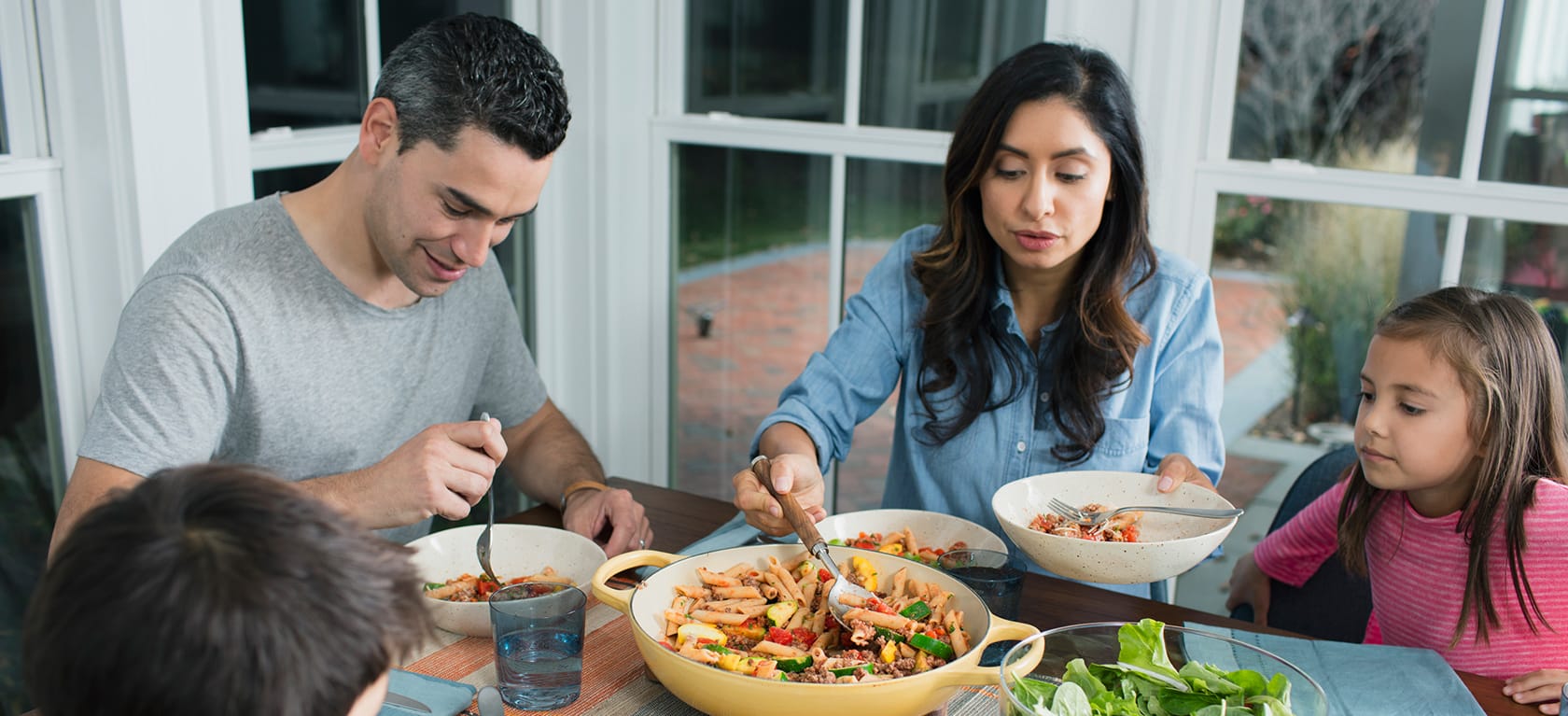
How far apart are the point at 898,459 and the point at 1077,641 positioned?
0.85m

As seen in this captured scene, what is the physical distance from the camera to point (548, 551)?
1.44 metres

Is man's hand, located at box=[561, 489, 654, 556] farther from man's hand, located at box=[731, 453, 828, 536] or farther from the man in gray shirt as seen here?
man's hand, located at box=[731, 453, 828, 536]

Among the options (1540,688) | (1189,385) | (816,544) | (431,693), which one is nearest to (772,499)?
(816,544)

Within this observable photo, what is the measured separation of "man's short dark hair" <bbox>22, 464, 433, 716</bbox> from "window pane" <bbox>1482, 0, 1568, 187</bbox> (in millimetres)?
1947

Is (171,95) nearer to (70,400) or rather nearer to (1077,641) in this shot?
(70,400)

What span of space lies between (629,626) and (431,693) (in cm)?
25

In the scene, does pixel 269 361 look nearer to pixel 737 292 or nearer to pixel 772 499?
pixel 772 499

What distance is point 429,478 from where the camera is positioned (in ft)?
4.31

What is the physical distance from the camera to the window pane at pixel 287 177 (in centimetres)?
204

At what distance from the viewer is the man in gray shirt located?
1360 mm

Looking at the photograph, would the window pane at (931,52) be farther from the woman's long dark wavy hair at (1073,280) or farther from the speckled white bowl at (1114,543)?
the speckled white bowl at (1114,543)

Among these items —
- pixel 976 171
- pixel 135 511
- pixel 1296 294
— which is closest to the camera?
pixel 135 511

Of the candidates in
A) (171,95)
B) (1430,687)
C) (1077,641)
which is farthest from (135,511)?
(171,95)

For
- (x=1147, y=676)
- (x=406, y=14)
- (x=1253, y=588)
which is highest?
(x=406, y=14)
